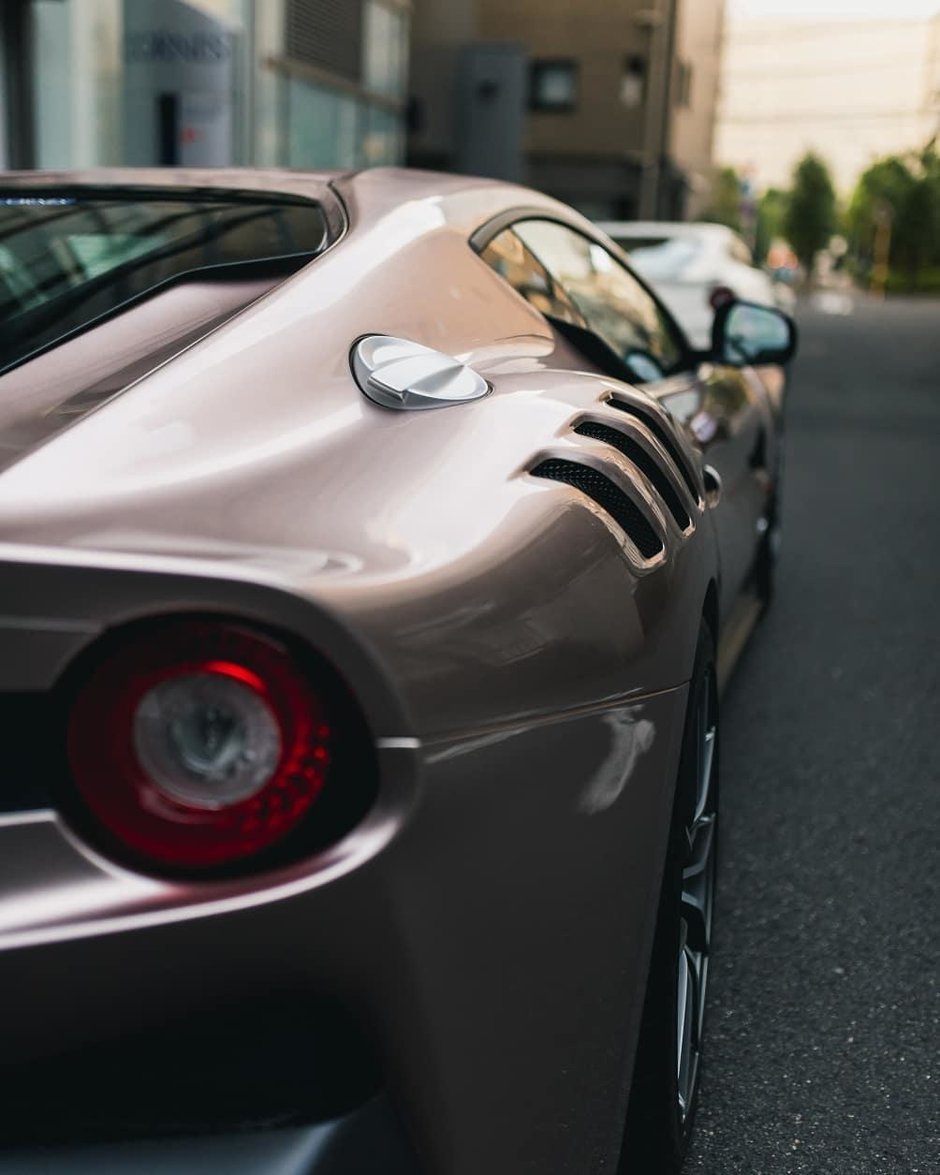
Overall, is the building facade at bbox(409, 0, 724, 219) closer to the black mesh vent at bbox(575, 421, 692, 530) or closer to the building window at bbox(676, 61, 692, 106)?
the building window at bbox(676, 61, 692, 106)

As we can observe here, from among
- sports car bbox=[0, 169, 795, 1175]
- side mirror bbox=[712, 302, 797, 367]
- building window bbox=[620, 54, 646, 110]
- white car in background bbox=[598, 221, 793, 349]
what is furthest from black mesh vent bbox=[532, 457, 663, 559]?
building window bbox=[620, 54, 646, 110]

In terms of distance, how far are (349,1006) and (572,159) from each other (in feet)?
134

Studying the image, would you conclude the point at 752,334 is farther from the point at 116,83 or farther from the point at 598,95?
the point at 598,95

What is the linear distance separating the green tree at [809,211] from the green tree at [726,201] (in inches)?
260

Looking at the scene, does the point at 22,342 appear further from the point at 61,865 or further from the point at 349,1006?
the point at 349,1006

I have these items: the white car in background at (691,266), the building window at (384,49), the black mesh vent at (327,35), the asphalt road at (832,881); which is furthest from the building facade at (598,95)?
the asphalt road at (832,881)

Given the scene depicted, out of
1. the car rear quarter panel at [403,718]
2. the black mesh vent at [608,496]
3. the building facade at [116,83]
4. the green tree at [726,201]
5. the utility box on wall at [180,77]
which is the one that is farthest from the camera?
the green tree at [726,201]

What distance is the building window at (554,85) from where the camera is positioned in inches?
1564

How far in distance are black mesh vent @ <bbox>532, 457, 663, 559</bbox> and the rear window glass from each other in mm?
567

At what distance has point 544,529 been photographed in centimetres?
141

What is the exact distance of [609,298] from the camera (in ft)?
9.73

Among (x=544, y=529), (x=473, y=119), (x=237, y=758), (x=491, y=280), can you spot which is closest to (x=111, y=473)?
(x=237, y=758)

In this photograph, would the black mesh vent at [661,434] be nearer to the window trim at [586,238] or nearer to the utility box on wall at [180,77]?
the window trim at [586,238]

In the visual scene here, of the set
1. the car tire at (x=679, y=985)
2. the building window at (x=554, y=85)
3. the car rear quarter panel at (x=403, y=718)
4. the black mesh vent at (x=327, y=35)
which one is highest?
the building window at (x=554, y=85)
